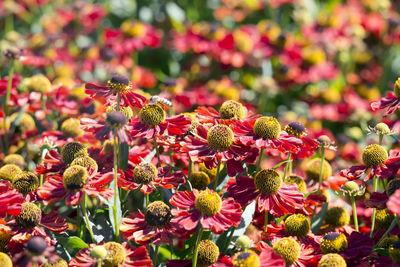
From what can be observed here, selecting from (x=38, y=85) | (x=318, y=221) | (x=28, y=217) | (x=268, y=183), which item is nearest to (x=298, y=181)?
(x=318, y=221)

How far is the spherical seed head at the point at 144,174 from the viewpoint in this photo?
1263mm

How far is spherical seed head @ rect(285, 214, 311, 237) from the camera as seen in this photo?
4.23 feet

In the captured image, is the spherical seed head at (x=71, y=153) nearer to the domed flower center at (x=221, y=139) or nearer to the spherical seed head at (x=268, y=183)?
the domed flower center at (x=221, y=139)

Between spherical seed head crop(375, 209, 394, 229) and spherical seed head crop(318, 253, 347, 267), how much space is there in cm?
→ 32

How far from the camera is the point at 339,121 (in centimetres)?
350

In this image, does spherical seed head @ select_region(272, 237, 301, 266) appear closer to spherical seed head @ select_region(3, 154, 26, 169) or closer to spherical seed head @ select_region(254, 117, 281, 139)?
spherical seed head @ select_region(254, 117, 281, 139)

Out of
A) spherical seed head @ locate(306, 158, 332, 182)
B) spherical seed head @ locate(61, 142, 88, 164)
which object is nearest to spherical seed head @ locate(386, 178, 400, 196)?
spherical seed head @ locate(306, 158, 332, 182)

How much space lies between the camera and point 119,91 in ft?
4.36

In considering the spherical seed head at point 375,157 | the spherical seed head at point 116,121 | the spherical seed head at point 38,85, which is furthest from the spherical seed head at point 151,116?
the spherical seed head at point 38,85

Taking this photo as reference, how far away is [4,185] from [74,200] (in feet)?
0.78

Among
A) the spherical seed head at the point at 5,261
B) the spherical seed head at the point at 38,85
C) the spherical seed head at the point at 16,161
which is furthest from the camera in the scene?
the spherical seed head at the point at 38,85

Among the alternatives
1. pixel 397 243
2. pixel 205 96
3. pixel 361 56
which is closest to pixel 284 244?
pixel 397 243

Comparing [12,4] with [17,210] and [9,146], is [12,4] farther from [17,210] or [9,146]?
[17,210]

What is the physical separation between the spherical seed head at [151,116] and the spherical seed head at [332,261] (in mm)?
523
